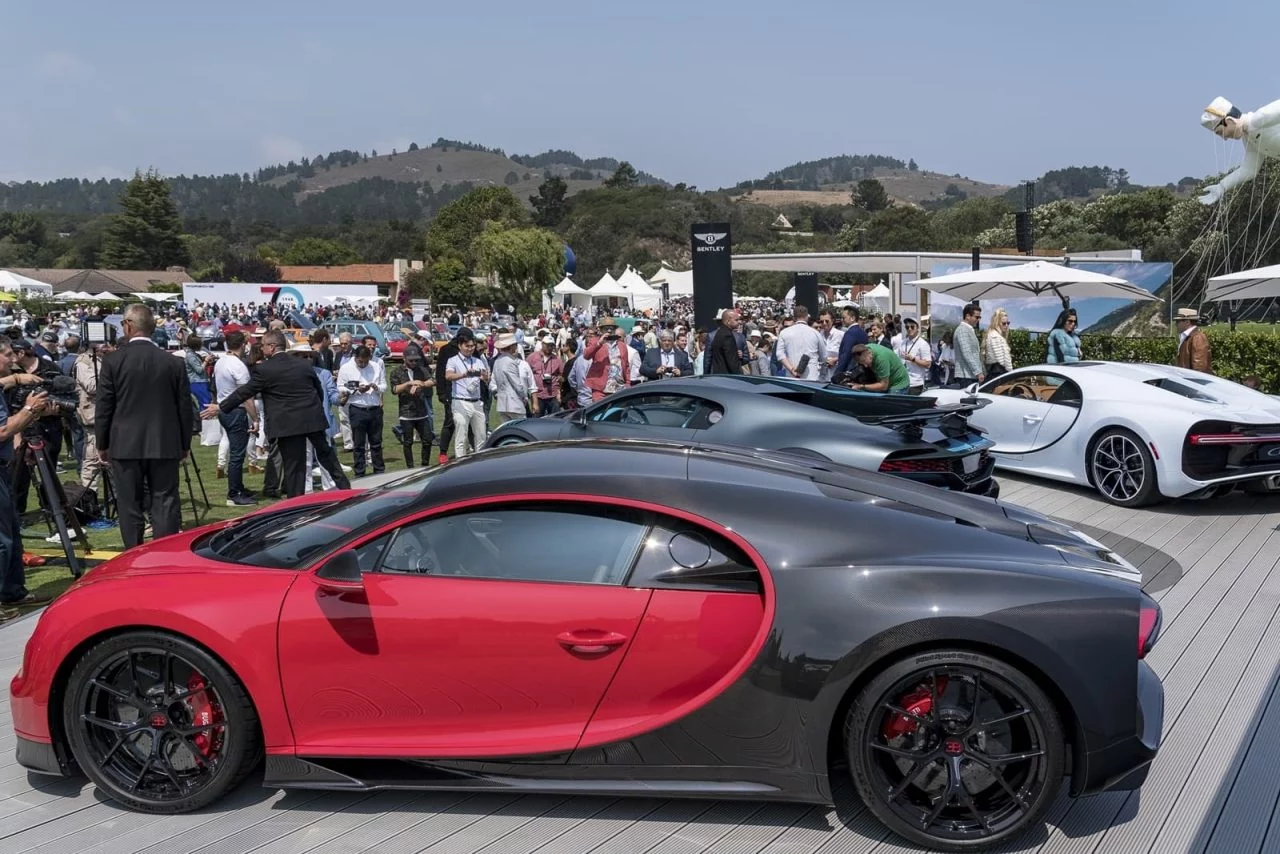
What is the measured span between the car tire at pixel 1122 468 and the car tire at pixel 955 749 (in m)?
6.14

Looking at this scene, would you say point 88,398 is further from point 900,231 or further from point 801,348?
point 900,231

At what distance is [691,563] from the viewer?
340 cm

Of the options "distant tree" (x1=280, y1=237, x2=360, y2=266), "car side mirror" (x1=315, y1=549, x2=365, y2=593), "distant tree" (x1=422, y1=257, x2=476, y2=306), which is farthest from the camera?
"distant tree" (x1=280, y1=237, x2=360, y2=266)

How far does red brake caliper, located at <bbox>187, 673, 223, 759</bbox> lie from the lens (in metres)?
3.63

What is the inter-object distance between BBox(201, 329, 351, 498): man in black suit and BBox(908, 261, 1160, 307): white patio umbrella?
10.6m

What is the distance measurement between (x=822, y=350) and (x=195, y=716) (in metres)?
11.0

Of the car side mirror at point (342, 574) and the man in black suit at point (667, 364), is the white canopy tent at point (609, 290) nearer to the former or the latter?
the man in black suit at point (667, 364)

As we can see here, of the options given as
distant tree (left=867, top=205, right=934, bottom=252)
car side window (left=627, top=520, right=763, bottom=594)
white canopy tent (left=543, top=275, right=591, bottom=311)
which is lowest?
car side window (left=627, top=520, right=763, bottom=594)

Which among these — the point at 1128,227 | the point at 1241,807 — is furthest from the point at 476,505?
the point at 1128,227

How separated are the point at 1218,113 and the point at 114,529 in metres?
14.5

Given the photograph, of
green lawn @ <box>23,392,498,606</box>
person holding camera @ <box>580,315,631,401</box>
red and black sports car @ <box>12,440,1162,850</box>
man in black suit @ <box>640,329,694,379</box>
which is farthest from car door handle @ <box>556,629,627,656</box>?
man in black suit @ <box>640,329,694,379</box>

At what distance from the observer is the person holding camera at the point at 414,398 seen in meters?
12.0

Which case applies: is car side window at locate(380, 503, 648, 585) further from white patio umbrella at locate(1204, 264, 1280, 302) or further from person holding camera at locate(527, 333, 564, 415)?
white patio umbrella at locate(1204, 264, 1280, 302)

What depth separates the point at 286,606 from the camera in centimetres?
354
